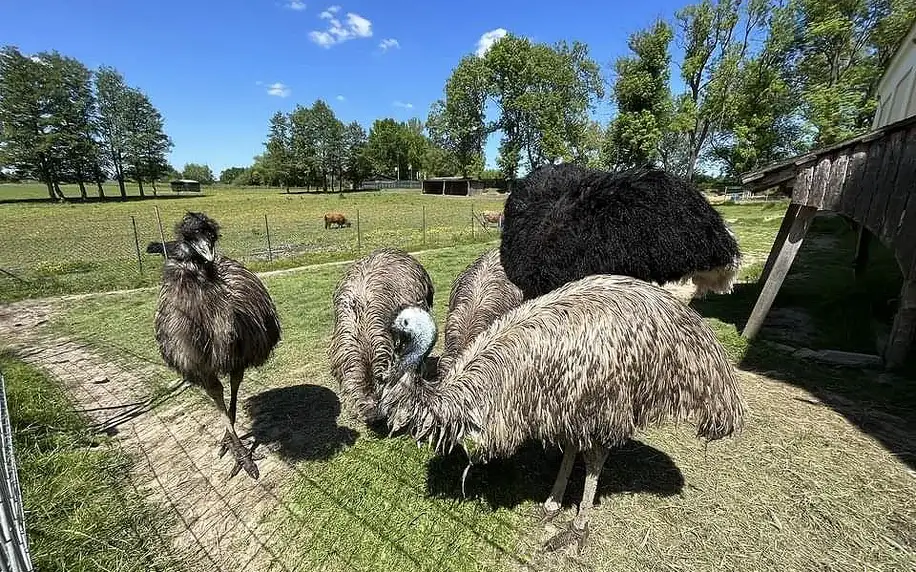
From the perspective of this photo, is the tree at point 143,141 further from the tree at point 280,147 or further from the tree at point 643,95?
the tree at point 643,95

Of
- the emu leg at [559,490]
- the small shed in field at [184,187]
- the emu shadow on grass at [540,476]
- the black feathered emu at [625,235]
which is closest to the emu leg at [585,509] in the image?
the emu leg at [559,490]

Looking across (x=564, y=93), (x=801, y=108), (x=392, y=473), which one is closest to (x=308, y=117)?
(x=564, y=93)

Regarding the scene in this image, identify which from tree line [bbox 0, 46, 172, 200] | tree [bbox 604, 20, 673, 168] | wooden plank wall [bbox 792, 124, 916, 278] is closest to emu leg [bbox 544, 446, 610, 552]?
wooden plank wall [bbox 792, 124, 916, 278]

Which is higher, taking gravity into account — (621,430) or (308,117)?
(308,117)

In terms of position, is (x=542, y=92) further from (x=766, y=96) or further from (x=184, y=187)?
(x=184, y=187)

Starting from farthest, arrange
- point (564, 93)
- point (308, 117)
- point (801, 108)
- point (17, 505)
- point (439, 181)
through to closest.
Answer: point (308, 117) → point (439, 181) → point (564, 93) → point (801, 108) → point (17, 505)

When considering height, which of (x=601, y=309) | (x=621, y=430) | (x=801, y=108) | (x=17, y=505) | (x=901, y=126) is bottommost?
(x=17, y=505)

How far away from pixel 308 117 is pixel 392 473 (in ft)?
240

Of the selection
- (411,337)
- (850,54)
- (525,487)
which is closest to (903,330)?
(525,487)

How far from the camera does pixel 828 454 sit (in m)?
3.80

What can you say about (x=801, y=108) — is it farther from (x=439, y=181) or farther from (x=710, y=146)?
(x=439, y=181)

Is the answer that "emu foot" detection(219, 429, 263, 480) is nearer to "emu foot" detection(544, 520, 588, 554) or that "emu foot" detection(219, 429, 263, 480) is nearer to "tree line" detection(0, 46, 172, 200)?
"emu foot" detection(544, 520, 588, 554)

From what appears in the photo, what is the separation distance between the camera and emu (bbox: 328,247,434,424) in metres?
3.30

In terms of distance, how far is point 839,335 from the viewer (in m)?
6.27
